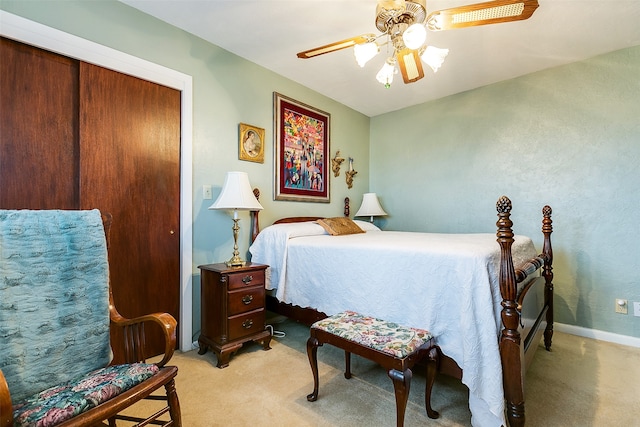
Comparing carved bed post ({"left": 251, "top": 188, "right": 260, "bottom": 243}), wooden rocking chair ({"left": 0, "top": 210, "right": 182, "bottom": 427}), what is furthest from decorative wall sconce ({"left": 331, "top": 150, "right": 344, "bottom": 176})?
wooden rocking chair ({"left": 0, "top": 210, "right": 182, "bottom": 427})

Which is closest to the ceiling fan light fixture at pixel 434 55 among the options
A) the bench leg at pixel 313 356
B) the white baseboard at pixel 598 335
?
the bench leg at pixel 313 356

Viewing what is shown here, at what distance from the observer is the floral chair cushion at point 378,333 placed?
1.36 metres

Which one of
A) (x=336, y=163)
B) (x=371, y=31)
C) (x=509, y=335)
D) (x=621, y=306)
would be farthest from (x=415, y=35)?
(x=621, y=306)

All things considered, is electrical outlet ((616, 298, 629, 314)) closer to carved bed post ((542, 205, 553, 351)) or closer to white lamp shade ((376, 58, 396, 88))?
carved bed post ((542, 205, 553, 351))

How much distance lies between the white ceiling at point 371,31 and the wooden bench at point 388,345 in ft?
6.80

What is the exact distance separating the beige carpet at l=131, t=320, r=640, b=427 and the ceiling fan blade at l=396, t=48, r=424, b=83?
2.05 meters

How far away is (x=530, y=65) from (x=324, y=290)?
2.91m

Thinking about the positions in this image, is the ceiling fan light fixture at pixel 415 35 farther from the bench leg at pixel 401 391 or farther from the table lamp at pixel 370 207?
the table lamp at pixel 370 207

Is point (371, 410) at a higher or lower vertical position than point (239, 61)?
lower

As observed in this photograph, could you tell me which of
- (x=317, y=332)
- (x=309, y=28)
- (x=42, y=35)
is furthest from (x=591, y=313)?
(x=42, y=35)

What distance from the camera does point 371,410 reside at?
160cm

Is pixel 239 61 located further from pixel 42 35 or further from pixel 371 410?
pixel 371 410

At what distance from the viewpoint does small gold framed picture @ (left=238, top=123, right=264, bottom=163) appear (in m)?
2.74

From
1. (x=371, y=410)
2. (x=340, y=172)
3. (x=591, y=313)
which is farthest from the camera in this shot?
(x=340, y=172)
